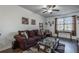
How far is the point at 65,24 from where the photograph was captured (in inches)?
55.6

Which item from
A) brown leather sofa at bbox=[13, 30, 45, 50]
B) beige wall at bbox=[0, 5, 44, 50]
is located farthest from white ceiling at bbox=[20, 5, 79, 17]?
brown leather sofa at bbox=[13, 30, 45, 50]

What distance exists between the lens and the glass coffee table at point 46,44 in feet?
4.37

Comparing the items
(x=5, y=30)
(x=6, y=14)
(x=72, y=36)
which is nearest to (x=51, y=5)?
(x=72, y=36)

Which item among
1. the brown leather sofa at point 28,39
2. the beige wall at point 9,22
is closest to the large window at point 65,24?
the brown leather sofa at point 28,39

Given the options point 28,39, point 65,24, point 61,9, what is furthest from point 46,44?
point 61,9

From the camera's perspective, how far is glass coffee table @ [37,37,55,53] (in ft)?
4.37

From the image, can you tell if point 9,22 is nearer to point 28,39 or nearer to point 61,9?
point 28,39

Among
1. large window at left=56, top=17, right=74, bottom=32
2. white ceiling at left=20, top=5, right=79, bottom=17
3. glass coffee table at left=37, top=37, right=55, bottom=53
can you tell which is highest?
white ceiling at left=20, top=5, right=79, bottom=17

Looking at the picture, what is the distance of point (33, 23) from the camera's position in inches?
57.7

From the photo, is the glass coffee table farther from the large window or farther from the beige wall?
the beige wall

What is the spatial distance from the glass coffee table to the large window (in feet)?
0.94

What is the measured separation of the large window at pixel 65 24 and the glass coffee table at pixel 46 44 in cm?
29

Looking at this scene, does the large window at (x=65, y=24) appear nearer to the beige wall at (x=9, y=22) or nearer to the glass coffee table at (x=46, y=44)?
the glass coffee table at (x=46, y=44)
